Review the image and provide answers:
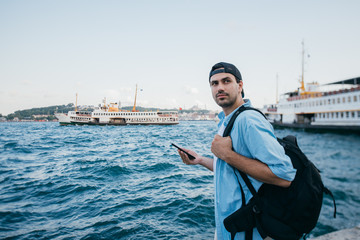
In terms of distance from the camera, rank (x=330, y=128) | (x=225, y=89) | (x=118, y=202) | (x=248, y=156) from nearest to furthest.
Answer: (x=248, y=156) < (x=225, y=89) < (x=118, y=202) < (x=330, y=128)

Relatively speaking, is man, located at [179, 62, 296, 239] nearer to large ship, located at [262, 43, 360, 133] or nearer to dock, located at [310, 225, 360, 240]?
dock, located at [310, 225, 360, 240]

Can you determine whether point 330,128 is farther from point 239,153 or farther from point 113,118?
point 113,118

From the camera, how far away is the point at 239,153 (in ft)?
5.21

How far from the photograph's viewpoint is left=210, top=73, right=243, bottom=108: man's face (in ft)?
6.01

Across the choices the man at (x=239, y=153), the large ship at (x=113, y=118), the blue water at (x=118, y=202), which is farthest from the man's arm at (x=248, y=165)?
A: the large ship at (x=113, y=118)

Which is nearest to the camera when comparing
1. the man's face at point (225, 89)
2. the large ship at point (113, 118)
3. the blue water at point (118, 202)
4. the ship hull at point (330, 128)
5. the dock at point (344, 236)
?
the man's face at point (225, 89)

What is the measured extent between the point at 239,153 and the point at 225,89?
1.98ft

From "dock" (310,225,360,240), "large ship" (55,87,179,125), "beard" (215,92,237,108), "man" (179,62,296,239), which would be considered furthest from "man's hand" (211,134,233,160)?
"large ship" (55,87,179,125)

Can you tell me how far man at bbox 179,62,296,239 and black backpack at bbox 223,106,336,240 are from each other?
77mm

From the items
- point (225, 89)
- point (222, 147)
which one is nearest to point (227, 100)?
point (225, 89)

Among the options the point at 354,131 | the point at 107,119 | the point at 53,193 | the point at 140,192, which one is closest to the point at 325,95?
the point at 354,131

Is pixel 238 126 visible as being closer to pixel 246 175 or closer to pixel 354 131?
pixel 246 175

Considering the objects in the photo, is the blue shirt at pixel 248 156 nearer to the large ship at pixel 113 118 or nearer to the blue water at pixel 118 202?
the blue water at pixel 118 202

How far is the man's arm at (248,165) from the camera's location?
4.62 ft
